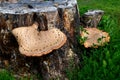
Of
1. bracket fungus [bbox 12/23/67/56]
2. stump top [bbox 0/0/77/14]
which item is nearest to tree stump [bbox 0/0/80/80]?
stump top [bbox 0/0/77/14]

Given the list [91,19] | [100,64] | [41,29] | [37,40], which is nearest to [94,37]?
[100,64]

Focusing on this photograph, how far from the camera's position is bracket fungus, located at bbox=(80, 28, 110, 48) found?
310 inches

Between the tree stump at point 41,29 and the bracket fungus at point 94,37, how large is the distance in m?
0.26

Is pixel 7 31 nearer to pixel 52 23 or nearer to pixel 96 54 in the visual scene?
pixel 52 23

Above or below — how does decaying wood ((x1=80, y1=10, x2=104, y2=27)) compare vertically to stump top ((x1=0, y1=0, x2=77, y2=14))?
below

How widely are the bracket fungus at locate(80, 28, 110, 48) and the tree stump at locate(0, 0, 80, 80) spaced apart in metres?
0.26

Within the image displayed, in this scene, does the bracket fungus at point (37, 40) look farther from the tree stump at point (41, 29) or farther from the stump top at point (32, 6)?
the stump top at point (32, 6)

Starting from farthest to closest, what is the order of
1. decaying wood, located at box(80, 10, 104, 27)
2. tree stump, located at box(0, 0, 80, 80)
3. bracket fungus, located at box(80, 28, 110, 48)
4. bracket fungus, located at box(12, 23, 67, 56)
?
decaying wood, located at box(80, 10, 104, 27) → bracket fungus, located at box(80, 28, 110, 48) → tree stump, located at box(0, 0, 80, 80) → bracket fungus, located at box(12, 23, 67, 56)

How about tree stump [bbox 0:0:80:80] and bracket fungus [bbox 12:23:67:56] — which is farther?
tree stump [bbox 0:0:80:80]

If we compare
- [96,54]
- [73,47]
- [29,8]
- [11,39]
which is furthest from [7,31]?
[96,54]

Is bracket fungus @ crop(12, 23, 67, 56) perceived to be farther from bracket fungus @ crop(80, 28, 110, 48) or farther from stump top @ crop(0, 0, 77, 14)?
bracket fungus @ crop(80, 28, 110, 48)

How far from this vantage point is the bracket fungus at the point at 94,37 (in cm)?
786

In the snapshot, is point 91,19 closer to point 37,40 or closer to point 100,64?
point 100,64

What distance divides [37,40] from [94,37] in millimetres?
1455
